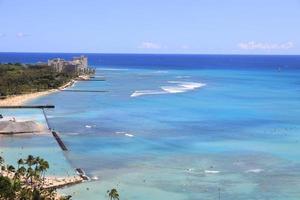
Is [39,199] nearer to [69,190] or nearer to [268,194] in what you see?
[69,190]

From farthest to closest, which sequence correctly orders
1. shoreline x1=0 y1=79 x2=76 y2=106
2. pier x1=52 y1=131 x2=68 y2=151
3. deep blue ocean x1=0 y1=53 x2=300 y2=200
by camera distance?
shoreline x1=0 y1=79 x2=76 y2=106
pier x1=52 y1=131 x2=68 y2=151
deep blue ocean x1=0 y1=53 x2=300 y2=200

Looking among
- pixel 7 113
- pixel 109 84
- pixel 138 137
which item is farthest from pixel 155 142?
pixel 109 84

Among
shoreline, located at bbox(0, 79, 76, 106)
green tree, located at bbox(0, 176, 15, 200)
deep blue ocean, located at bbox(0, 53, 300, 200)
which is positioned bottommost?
shoreline, located at bbox(0, 79, 76, 106)

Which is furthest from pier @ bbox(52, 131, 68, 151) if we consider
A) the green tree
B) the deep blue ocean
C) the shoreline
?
the shoreline

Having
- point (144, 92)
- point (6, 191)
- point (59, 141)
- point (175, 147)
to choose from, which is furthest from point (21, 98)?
point (6, 191)

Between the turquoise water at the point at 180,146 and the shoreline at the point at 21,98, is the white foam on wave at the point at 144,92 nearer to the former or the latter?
the turquoise water at the point at 180,146

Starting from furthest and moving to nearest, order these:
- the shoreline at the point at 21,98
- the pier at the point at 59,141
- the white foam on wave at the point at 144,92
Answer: the white foam on wave at the point at 144,92 < the shoreline at the point at 21,98 < the pier at the point at 59,141

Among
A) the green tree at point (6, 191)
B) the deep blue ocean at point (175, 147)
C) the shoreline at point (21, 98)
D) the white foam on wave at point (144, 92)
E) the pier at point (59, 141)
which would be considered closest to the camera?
the green tree at point (6, 191)

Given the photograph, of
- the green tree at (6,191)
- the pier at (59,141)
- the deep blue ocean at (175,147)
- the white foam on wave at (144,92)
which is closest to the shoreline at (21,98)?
the deep blue ocean at (175,147)

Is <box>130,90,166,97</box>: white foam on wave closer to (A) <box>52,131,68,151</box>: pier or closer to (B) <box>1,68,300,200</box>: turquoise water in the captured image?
(B) <box>1,68,300,200</box>: turquoise water

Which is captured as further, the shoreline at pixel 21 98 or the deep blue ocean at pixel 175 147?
the shoreline at pixel 21 98
